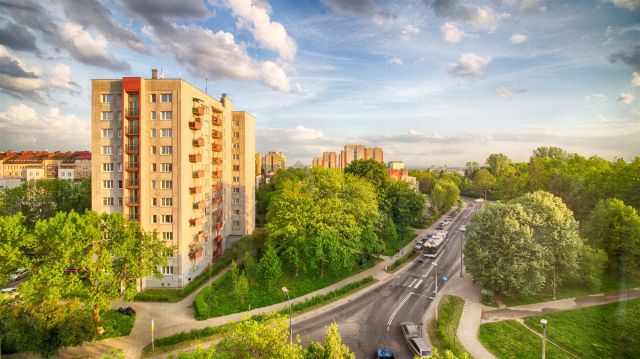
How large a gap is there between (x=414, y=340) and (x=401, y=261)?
20044 millimetres

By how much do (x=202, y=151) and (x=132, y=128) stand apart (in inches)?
308

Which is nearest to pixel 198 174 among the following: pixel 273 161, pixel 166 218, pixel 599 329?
pixel 166 218

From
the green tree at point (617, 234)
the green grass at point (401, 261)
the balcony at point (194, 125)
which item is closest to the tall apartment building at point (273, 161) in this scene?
the green grass at point (401, 261)

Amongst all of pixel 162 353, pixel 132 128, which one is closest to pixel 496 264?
pixel 162 353

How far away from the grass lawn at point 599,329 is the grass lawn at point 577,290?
8.78 ft

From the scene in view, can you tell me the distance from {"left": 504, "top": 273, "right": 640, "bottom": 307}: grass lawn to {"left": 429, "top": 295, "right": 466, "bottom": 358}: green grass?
5026 millimetres

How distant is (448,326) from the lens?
88.3 feet

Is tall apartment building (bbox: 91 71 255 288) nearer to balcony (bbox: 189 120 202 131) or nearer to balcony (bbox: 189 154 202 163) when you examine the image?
balcony (bbox: 189 120 202 131)

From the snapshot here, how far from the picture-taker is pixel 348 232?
3772 centimetres

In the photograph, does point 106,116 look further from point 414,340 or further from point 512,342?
point 512,342

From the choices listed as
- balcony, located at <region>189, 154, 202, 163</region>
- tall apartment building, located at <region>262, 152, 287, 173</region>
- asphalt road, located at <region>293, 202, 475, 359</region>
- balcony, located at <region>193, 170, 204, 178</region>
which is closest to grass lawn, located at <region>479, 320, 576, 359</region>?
asphalt road, located at <region>293, 202, 475, 359</region>

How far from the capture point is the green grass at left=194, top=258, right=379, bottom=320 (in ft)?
97.7

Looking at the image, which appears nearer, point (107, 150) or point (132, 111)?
point (132, 111)

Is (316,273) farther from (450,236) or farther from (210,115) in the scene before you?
(450,236)
